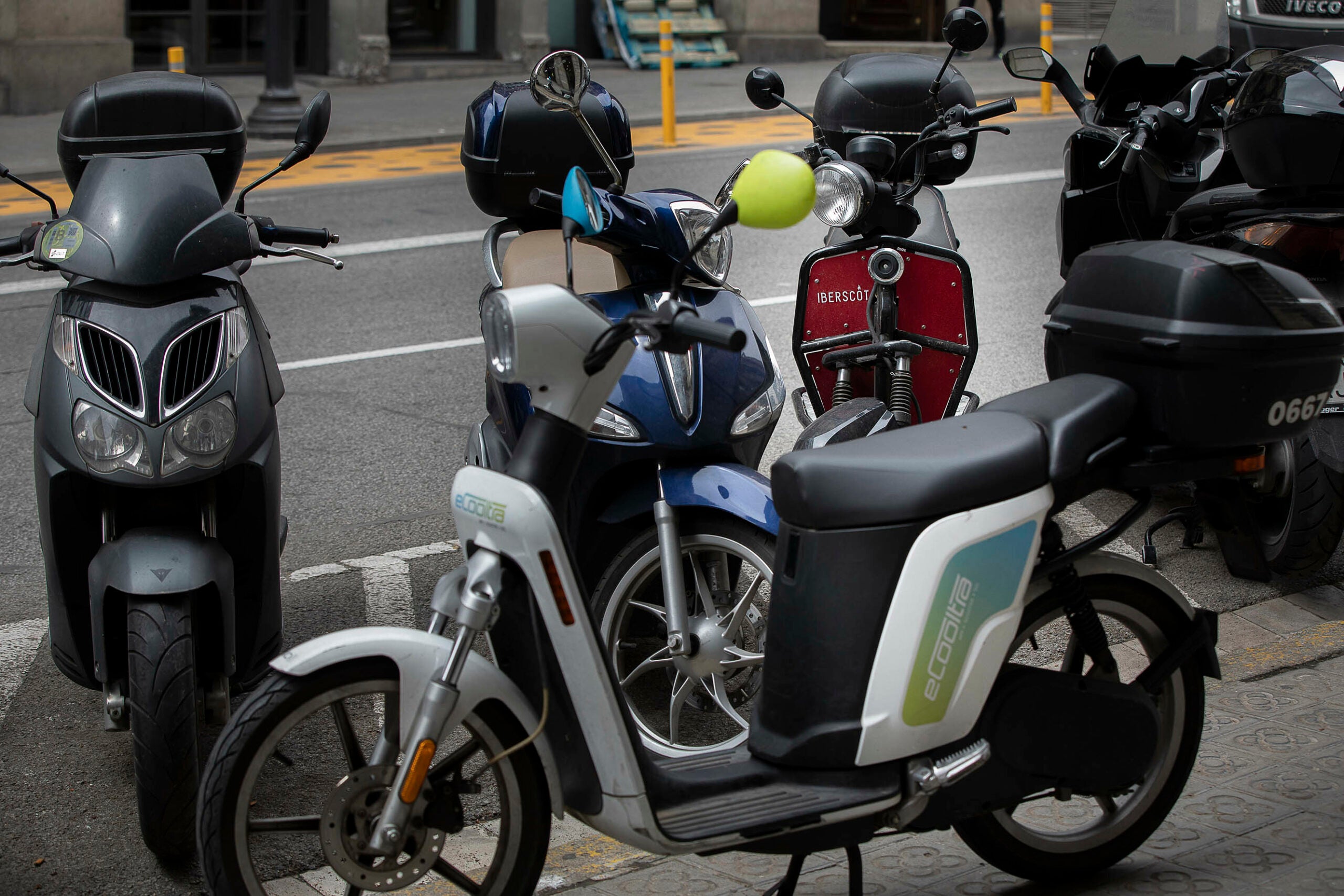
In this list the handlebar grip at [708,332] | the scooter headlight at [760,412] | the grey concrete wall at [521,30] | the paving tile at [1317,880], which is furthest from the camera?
the grey concrete wall at [521,30]

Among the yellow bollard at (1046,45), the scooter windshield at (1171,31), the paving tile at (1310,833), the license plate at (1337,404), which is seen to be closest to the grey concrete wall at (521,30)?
the yellow bollard at (1046,45)

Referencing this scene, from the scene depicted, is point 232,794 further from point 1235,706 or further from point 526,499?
point 1235,706

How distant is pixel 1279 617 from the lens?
14.3ft

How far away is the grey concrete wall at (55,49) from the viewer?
14.9m

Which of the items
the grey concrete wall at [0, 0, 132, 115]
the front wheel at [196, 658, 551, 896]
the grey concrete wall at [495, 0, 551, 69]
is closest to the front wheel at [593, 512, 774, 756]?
the front wheel at [196, 658, 551, 896]

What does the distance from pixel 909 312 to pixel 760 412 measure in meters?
1.16

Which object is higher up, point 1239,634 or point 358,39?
point 358,39

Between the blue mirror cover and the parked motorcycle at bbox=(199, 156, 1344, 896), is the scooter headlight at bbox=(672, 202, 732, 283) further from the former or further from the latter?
the parked motorcycle at bbox=(199, 156, 1344, 896)

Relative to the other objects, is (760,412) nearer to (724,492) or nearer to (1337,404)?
(724,492)

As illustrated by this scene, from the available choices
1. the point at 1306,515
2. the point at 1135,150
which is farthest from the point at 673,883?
the point at 1135,150

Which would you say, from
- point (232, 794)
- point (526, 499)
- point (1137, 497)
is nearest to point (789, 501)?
point (526, 499)

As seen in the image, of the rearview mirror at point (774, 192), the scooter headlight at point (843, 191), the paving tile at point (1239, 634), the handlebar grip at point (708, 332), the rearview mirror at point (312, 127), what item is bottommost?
the paving tile at point (1239, 634)

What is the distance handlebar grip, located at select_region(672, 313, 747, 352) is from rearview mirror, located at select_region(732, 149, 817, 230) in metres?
0.17

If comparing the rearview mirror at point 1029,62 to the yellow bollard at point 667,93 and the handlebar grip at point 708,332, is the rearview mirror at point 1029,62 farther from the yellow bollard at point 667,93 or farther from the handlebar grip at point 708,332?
the yellow bollard at point 667,93
